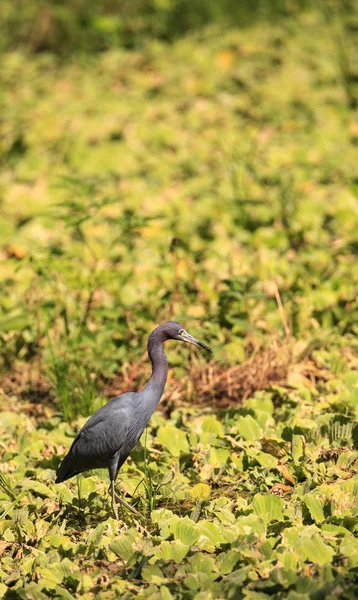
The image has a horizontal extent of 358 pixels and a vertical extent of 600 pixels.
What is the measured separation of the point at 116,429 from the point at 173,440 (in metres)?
0.68

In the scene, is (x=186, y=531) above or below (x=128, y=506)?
above

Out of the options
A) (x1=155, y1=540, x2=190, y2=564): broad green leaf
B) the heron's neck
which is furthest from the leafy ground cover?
the heron's neck

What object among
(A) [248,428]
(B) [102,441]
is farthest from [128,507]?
(A) [248,428]

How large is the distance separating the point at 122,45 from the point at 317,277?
5373mm

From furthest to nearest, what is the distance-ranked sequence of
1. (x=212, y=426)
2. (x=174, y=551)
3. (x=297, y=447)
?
1. (x=212, y=426)
2. (x=297, y=447)
3. (x=174, y=551)

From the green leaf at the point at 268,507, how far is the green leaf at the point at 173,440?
0.76m

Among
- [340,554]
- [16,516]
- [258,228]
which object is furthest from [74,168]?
[340,554]

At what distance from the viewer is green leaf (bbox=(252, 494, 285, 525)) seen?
345cm

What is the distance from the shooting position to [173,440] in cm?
421

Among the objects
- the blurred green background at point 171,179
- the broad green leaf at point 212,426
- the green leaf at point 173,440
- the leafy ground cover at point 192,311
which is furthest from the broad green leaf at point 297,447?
the blurred green background at point 171,179

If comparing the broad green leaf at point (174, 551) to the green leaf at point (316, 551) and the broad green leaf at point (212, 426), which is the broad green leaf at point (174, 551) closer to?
the green leaf at point (316, 551)

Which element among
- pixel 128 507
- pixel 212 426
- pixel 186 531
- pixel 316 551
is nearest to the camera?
pixel 316 551

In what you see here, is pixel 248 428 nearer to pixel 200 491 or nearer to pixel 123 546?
pixel 200 491

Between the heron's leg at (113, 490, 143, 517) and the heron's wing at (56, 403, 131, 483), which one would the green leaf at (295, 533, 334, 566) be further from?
the heron's wing at (56, 403, 131, 483)
